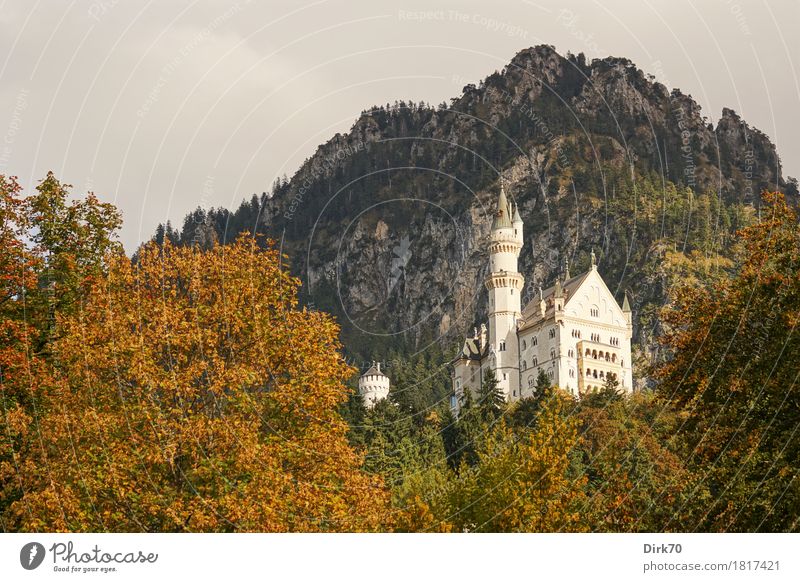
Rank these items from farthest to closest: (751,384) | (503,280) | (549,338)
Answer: (503,280)
(549,338)
(751,384)

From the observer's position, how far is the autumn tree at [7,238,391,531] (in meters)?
35.9

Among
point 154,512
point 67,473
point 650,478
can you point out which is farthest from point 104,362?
point 650,478

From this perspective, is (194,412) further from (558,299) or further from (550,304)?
(550,304)

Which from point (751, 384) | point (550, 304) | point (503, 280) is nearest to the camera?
point (751, 384)

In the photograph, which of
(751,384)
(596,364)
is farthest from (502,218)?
(751,384)

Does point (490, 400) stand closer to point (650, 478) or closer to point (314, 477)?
point (650, 478)

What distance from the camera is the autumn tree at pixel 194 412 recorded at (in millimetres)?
35906

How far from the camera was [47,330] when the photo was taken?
45.4m

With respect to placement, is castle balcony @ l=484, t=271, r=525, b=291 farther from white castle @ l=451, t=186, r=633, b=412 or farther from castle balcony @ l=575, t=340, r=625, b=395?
castle balcony @ l=575, t=340, r=625, b=395

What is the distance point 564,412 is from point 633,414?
7605 mm
